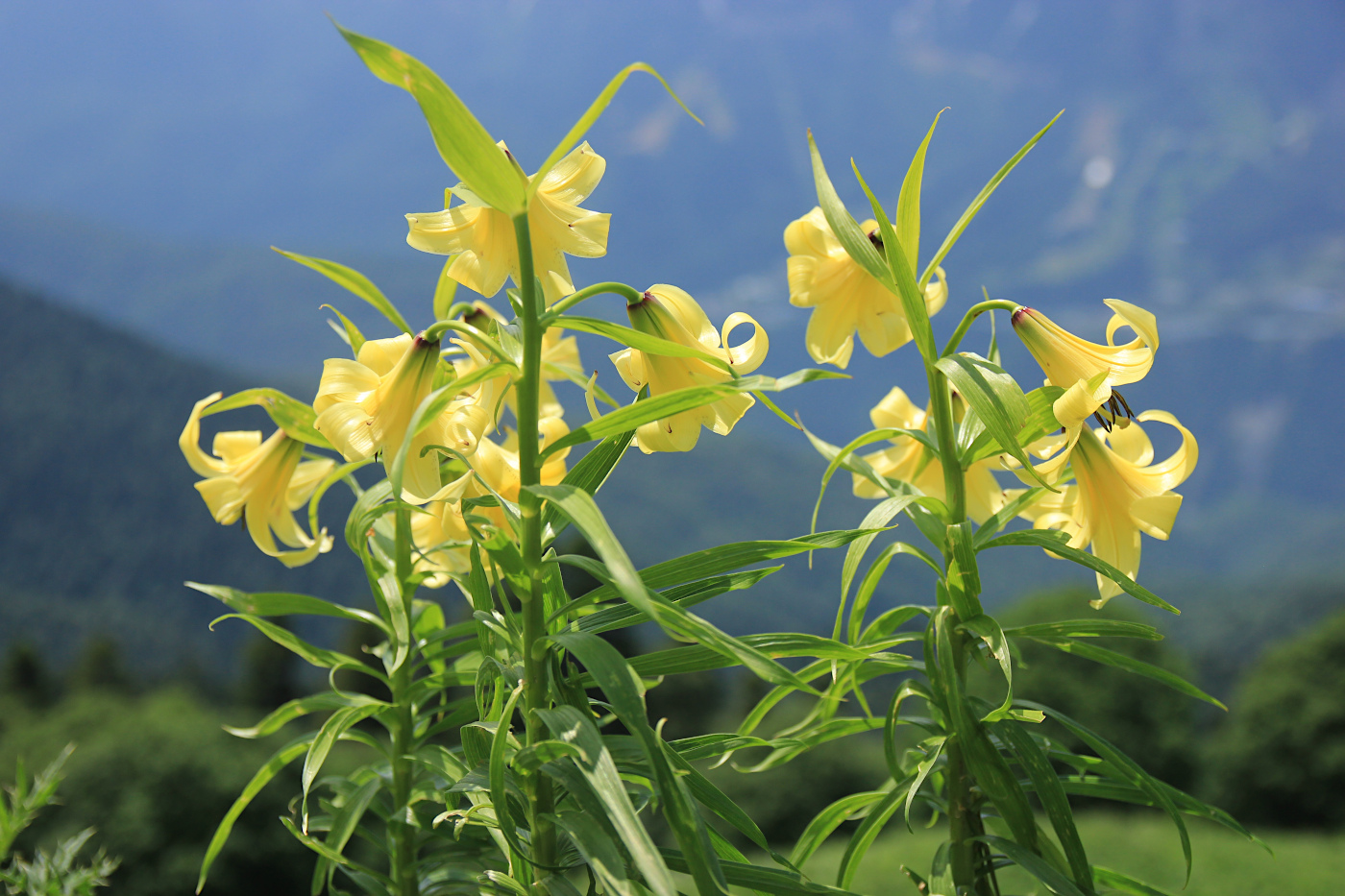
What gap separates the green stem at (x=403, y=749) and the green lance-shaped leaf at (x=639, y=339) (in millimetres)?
343

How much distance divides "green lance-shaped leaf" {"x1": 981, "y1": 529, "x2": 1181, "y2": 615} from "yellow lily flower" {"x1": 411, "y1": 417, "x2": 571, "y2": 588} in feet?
1.27

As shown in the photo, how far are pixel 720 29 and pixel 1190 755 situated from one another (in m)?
61.8

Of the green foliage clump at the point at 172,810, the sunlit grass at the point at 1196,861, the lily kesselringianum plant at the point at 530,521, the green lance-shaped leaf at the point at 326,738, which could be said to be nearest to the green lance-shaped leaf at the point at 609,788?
the lily kesselringianum plant at the point at 530,521

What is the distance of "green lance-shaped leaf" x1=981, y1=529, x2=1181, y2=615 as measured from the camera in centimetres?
60

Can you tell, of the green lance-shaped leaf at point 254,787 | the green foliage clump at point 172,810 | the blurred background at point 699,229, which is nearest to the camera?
the green lance-shaped leaf at point 254,787

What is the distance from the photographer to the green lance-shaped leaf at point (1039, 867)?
0.61 m

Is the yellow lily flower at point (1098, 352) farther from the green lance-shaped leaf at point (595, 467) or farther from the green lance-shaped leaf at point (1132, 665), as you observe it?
the green lance-shaped leaf at point (595, 467)

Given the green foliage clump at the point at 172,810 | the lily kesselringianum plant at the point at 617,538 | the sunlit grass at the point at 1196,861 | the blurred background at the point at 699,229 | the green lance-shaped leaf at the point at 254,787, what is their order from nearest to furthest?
1. the lily kesselringianum plant at the point at 617,538
2. the green lance-shaped leaf at the point at 254,787
3. the sunlit grass at the point at 1196,861
4. the green foliage clump at the point at 172,810
5. the blurred background at the point at 699,229

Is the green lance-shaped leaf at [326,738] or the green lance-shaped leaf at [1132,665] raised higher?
the green lance-shaped leaf at [1132,665]

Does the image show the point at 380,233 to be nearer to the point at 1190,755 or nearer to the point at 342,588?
the point at 342,588

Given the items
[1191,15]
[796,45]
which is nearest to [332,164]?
[796,45]

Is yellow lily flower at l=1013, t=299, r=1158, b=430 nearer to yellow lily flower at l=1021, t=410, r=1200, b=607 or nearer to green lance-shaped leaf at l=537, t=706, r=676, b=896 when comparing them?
yellow lily flower at l=1021, t=410, r=1200, b=607

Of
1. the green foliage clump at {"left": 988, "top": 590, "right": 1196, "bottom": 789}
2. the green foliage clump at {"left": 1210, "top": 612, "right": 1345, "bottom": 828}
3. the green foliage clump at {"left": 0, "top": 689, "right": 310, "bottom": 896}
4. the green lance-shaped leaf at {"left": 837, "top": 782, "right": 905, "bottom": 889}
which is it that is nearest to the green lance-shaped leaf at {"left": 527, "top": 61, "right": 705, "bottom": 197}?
the green lance-shaped leaf at {"left": 837, "top": 782, "right": 905, "bottom": 889}

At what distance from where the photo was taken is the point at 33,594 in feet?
44.6
